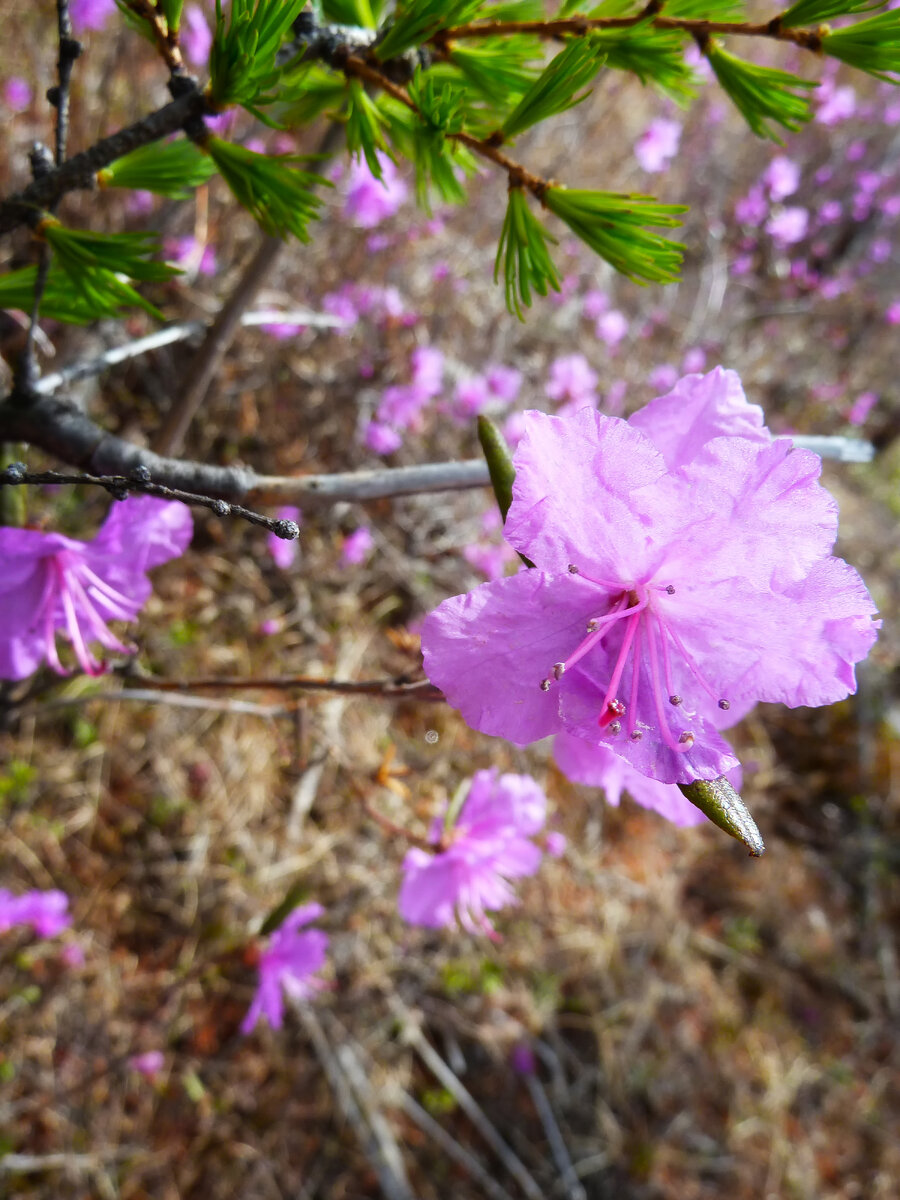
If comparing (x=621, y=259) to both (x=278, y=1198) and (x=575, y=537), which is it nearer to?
(x=575, y=537)

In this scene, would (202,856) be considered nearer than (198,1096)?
No

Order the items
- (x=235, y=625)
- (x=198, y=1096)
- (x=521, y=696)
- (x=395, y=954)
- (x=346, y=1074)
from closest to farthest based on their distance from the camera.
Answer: (x=521, y=696), (x=198, y=1096), (x=346, y=1074), (x=395, y=954), (x=235, y=625)

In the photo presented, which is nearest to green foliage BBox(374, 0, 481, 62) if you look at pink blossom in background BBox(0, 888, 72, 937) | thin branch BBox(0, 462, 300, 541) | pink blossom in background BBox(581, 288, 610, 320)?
thin branch BBox(0, 462, 300, 541)

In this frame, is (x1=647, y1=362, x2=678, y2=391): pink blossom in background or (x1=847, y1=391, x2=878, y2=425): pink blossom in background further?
(x1=847, y1=391, x2=878, y2=425): pink blossom in background

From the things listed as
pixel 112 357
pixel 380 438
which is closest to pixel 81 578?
pixel 112 357

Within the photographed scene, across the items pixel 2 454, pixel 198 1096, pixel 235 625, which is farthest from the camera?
pixel 235 625

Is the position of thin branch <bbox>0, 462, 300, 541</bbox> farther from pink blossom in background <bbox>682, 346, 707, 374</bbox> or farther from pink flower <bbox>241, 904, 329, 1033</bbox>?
pink blossom in background <bbox>682, 346, 707, 374</bbox>

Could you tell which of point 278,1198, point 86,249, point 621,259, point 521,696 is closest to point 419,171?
point 621,259
